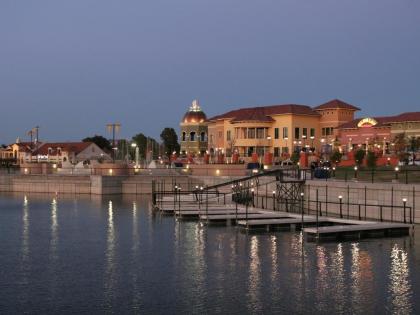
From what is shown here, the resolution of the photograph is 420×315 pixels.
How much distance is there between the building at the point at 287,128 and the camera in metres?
101

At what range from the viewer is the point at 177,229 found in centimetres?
4031

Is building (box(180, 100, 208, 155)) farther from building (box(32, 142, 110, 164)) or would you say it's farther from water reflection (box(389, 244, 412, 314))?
water reflection (box(389, 244, 412, 314))

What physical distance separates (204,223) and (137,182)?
101 feet

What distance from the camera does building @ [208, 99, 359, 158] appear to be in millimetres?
101438

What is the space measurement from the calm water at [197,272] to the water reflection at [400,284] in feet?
0.12

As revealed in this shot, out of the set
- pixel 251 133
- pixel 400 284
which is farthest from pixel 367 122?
pixel 400 284

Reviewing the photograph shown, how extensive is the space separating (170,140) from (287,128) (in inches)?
2591

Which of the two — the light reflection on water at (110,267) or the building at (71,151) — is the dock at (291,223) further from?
the building at (71,151)

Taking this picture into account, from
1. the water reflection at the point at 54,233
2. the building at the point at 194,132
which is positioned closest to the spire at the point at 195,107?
the building at the point at 194,132

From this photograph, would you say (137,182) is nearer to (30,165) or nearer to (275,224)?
(30,165)

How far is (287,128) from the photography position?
332 ft

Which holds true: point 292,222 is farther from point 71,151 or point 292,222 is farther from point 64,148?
point 64,148

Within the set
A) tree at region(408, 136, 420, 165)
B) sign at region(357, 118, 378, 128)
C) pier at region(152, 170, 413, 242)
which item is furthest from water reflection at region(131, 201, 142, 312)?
sign at region(357, 118, 378, 128)

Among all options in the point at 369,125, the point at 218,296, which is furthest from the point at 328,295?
the point at 369,125
